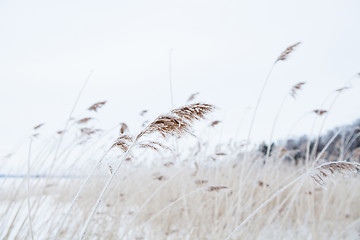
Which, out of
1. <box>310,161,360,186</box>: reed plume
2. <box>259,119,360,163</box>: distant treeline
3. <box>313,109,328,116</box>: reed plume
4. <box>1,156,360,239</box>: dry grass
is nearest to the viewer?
<box>310,161,360,186</box>: reed plume

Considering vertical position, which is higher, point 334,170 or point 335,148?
point 334,170

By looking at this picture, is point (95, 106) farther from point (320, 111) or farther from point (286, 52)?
point (320, 111)

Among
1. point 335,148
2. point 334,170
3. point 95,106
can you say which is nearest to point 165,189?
point 95,106

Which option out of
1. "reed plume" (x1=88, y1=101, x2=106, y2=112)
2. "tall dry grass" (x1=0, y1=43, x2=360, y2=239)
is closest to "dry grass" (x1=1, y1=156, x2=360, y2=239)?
"tall dry grass" (x1=0, y1=43, x2=360, y2=239)

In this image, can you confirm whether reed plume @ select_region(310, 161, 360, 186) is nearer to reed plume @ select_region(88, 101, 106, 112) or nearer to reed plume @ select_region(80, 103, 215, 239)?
reed plume @ select_region(80, 103, 215, 239)

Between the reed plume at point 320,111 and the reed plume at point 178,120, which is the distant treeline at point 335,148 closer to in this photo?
the reed plume at point 320,111

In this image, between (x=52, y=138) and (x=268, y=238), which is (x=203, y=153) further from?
Answer: (x=52, y=138)

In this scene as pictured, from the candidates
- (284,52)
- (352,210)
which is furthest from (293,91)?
(352,210)

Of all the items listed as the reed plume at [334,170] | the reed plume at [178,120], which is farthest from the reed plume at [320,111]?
the reed plume at [178,120]

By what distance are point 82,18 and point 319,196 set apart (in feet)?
26.9

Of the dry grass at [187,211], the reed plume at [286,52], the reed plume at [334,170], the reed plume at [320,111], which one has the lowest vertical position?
the dry grass at [187,211]

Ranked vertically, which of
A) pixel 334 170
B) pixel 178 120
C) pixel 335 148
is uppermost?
pixel 178 120

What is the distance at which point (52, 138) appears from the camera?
106 inches

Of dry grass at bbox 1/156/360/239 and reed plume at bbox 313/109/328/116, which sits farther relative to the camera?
reed plume at bbox 313/109/328/116
